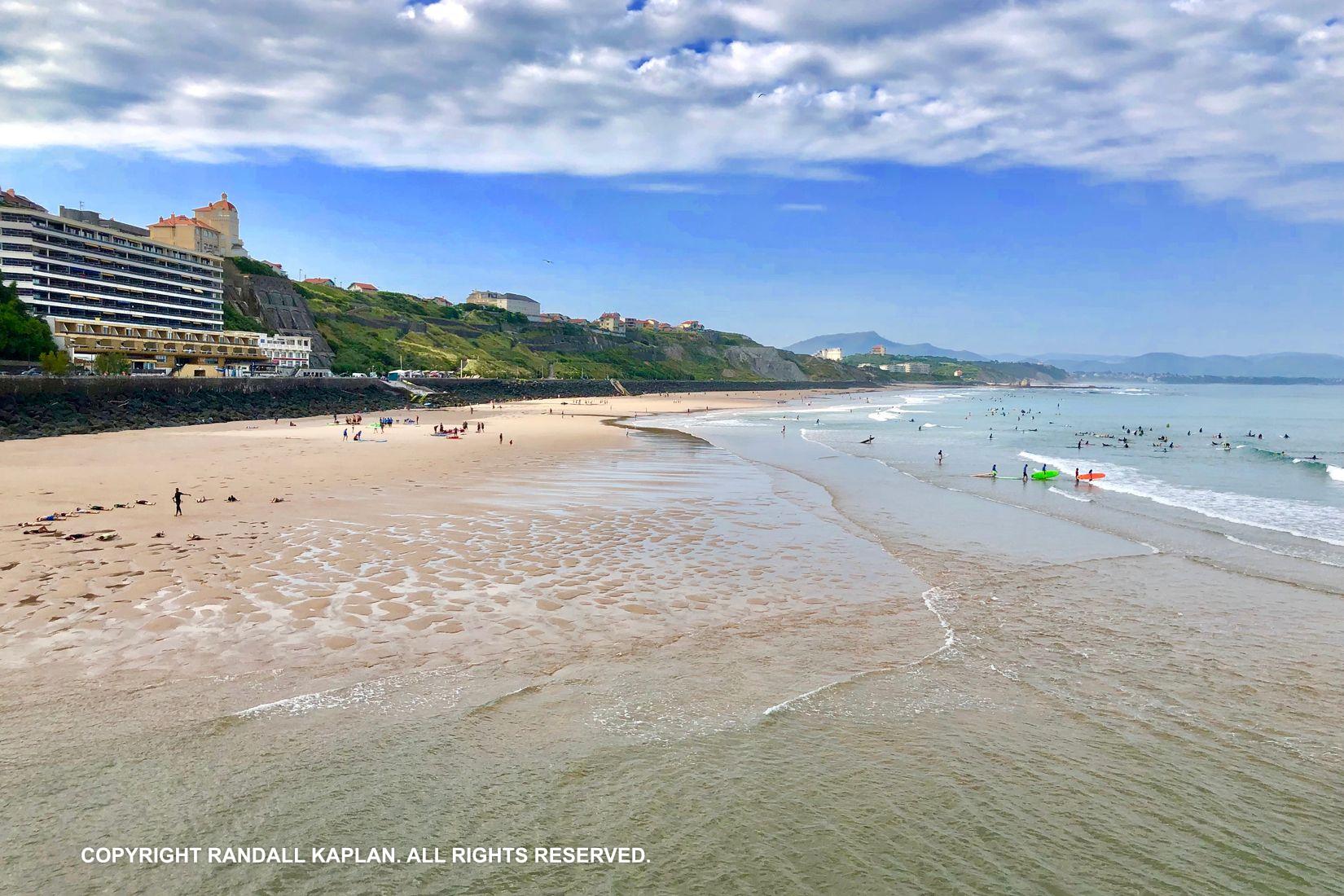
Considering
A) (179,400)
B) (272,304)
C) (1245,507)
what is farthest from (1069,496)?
(272,304)

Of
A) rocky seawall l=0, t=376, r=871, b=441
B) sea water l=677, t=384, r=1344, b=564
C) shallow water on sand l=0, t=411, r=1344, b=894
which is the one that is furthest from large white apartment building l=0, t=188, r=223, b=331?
shallow water on sand l=0, t=411, r=1344, b=894

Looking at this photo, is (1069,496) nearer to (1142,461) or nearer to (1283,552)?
(1283,552)

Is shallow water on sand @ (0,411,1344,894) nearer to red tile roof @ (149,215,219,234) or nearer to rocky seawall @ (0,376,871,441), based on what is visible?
rocky seawall @ (0,376,871,441)

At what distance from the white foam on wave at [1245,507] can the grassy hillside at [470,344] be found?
336 feet

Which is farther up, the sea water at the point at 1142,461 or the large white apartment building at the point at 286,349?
the large white apartment building at the point at 286,349

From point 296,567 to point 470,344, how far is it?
13358 centimetres

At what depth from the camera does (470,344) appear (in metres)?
142

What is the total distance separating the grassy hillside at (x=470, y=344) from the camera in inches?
4752

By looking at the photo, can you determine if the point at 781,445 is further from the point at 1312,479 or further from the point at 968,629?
the point at 968,629

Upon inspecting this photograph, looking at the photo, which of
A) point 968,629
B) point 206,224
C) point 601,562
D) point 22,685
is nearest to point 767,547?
point 601,562

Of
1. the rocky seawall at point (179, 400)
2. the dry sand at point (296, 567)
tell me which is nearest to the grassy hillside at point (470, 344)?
the rocky seawall at point (179, 400)

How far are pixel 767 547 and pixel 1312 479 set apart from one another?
3185cm

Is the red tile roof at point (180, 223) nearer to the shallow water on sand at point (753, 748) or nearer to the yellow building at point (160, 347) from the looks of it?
the yellow building at point (160, 347)

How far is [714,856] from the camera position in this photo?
633cm
